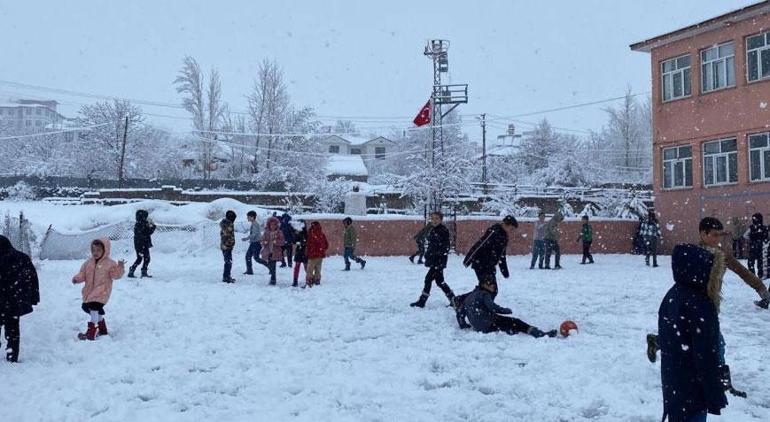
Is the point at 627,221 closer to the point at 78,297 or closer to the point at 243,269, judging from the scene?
the point at 243,269

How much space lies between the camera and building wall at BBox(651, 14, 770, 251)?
76.3ft

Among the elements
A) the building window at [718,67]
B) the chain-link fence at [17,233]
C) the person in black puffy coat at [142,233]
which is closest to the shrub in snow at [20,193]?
the chain-link fence at [17,233]

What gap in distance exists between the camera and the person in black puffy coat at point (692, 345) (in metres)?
3.82

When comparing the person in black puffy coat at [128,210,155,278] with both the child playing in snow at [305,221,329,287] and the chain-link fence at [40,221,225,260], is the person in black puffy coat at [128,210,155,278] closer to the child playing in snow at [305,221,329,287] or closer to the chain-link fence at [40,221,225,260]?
the child playing in snow at [305,221,329,287]

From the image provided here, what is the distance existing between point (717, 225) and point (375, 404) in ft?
11.0

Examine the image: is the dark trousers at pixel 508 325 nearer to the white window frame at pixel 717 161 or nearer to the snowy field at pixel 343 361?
the snowy field at pixel 343 361

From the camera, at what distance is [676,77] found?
26.6 metres

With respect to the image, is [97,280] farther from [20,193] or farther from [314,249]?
[20,193]

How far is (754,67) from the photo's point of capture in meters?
23.3

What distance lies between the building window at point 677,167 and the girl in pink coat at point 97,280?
936 inches

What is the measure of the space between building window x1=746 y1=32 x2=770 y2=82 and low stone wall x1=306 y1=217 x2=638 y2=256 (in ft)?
28.1

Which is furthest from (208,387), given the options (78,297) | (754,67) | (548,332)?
(754,67)

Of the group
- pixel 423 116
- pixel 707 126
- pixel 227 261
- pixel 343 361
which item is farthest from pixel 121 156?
→ pixel 343 361

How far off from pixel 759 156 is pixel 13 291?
79.4 ft
